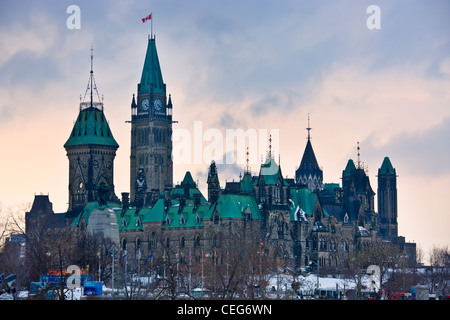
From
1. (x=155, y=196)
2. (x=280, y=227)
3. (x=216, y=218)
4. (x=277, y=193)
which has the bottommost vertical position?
(x=280, y=227)

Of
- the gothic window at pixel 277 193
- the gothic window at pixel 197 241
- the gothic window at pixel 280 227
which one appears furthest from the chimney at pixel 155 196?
the gothic window at pixel 280 227

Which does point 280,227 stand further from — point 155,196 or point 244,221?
point 155,196

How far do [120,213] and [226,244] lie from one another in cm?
3576

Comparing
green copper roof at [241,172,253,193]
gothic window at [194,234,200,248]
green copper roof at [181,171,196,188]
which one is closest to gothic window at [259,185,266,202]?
green copper roof at [241,172,253,193]

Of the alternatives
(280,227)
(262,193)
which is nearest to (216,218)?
(262,193)

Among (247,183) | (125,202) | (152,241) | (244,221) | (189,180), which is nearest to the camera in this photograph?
(244,221)

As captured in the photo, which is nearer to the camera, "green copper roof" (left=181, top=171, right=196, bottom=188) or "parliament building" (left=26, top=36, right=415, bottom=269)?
"parliament building" (left=26, top=36, right=415, bottom=269)

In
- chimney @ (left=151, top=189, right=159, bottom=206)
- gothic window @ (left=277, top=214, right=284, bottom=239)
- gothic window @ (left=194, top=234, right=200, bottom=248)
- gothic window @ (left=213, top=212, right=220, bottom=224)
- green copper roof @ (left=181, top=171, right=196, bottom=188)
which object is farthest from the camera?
green copper roof @ (left=181, top=171, right=196, bottom=188)

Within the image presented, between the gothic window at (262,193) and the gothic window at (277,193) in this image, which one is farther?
the gothic window at (262,193)

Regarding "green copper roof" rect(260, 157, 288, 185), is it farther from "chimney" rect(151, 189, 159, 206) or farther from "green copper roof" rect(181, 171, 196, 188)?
"chimney" rect(151, 189, 159, 206)

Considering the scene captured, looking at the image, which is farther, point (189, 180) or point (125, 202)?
point (189, 180)

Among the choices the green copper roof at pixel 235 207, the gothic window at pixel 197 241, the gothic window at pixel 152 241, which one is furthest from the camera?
the gothic window at pixel 152 241

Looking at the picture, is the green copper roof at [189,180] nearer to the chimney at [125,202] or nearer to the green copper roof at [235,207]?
the chimney at [125,202]
